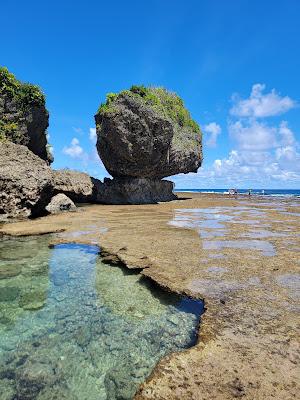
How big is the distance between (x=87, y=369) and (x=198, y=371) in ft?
5.27

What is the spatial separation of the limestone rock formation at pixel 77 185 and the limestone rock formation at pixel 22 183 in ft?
29.6

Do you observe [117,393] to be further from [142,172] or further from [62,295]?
[142,172]

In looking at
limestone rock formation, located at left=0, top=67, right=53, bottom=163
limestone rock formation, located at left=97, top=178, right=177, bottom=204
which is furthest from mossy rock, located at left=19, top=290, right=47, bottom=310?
limestone rock formation, located at left=97, top=178, right=177, bottom=204

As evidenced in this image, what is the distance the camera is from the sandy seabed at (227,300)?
13.0ft

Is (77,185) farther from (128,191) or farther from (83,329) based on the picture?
(83,329)

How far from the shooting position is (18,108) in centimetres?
2484

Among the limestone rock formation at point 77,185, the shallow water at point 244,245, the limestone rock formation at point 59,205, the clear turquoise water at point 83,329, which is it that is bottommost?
the clear turquoise water at point 83,329

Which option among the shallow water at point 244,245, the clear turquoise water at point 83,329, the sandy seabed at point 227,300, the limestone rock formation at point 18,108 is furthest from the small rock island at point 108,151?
the shallow water at point 244,245

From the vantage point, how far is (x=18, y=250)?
1112cm

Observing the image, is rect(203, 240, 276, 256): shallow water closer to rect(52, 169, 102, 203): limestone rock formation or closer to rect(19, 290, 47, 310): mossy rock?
rect(19, 290, 47, 310): mossy rock

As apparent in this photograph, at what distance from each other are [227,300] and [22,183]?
1577cm

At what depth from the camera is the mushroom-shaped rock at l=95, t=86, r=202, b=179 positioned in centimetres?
3175

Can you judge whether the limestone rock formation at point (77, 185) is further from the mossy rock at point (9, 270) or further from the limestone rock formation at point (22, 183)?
the mossy rock at point (9, 270)

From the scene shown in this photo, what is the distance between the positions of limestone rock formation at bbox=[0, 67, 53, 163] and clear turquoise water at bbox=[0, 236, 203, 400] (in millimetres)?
17657
